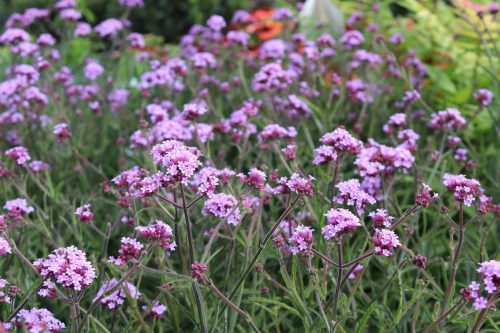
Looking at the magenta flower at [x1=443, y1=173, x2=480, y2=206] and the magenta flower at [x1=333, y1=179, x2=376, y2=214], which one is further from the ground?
the magenta flower at [x1=443, y1=173, x2=480, y2=206]

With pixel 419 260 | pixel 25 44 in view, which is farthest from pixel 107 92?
pixel 419 260

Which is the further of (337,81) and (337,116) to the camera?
(337,116)

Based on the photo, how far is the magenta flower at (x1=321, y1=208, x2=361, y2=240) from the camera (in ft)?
4.73

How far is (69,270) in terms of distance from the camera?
1377 millimetres

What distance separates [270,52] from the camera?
3324 millimetres

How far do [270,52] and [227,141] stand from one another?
603mm

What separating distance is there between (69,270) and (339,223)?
618mm

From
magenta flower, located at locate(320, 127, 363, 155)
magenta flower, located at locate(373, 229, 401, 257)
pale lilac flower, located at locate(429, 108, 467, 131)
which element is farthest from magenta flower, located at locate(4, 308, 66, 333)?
pale lilac flower, located at locate(429, 108, 467, 131)

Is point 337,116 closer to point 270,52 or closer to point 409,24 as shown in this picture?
point 270,52

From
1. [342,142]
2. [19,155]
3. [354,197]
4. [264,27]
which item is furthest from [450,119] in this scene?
[264,27]

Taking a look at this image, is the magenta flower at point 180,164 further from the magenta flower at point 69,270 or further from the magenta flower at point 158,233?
the magenta flower at point 69,270

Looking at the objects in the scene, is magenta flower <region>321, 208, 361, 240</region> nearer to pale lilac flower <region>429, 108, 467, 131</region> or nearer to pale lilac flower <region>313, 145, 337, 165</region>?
pale lilac flower <region>313, 145, 337, 165</region>

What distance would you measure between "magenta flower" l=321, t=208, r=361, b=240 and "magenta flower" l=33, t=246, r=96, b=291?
1.80ft

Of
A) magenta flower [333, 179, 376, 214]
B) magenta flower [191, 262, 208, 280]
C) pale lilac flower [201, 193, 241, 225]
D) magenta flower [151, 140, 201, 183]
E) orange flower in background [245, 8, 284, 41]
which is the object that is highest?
magenta flower [151, 140, 201, 183]
